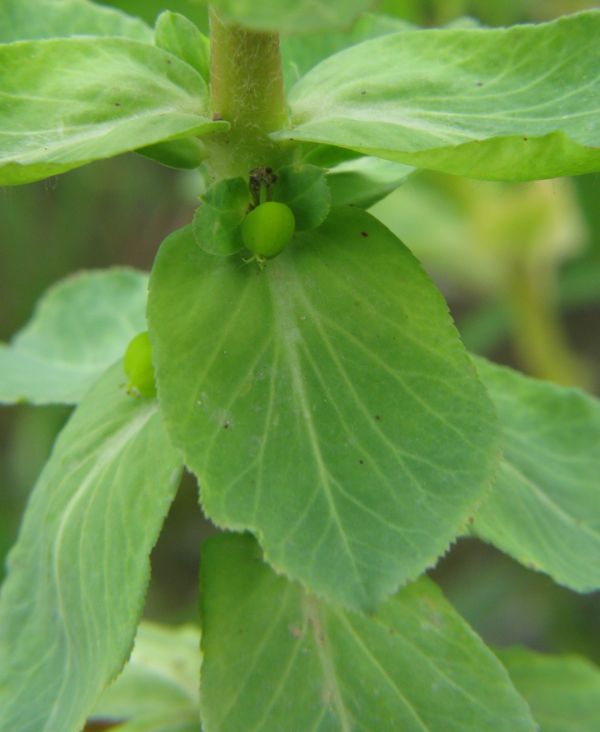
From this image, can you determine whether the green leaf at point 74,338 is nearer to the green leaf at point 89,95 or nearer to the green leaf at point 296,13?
the green leaf at point 89,95

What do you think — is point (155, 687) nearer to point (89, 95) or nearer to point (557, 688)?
point (557, 688)

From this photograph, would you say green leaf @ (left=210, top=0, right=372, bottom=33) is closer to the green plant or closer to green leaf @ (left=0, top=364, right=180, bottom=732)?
the green plant

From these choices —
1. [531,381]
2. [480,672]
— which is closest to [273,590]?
[480,672]

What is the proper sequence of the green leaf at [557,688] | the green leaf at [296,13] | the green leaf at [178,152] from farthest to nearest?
the green leaf at [557,688] → the green leaf at [178,152] → the green leaf at [296,13]

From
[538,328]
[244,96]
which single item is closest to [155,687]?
[244,96]

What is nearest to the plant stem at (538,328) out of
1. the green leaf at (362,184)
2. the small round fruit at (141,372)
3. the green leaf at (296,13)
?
the green leaf at (362,184)

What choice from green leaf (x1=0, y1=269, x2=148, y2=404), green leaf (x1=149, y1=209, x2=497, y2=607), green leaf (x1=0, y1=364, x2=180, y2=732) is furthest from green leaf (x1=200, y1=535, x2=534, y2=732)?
green leaf (x1=0, y1=269, x2=148, y2=404)
